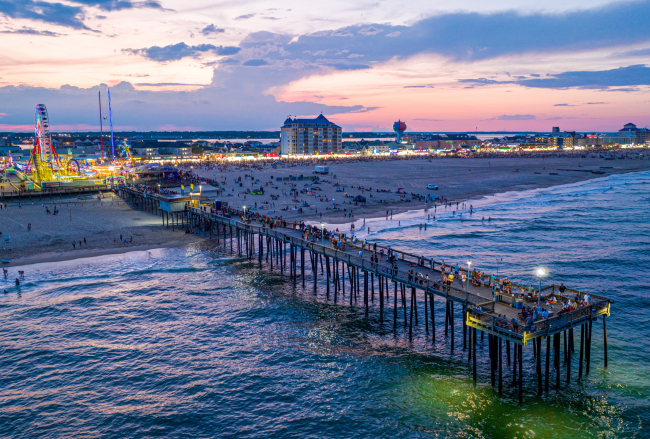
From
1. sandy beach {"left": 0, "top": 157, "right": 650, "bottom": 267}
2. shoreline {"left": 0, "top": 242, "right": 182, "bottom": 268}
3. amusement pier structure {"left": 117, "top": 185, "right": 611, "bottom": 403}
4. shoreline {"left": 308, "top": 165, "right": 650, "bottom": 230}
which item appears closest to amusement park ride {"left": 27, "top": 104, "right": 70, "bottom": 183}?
sandy beach {"left": 0, "top": 157, "right": 650, "bottom": 267}

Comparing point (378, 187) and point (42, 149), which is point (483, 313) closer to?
point (378, 187)

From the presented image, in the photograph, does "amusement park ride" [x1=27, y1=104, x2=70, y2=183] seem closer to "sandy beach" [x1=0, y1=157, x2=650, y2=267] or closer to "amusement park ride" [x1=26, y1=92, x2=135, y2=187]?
"amusement park ride" [x1=26, y1=92, x2=135, y2=187]

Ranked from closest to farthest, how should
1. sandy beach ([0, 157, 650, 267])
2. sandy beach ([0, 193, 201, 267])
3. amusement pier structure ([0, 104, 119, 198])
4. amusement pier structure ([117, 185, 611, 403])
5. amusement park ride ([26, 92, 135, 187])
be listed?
amusement pier structure ([117, 185, 611, 403]) → sandy beach ([0, 193, 201, 267]) → sandy beach ([0, 157, 650, 267]) → amusement pier structure ([0, 104, 119, 198]) → amusement park ride ([26, 92, 135, 187])

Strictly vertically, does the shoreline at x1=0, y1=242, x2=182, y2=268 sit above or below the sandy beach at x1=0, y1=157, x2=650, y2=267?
below

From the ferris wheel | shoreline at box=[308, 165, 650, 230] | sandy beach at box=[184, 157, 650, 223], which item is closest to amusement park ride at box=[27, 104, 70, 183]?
the ferris wheel

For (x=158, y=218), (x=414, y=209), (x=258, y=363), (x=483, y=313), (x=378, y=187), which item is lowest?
(x=258, y=363)

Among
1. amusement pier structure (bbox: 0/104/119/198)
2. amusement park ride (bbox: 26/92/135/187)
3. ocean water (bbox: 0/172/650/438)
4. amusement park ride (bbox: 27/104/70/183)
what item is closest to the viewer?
ocean water (bbox: 0/172/650/438)

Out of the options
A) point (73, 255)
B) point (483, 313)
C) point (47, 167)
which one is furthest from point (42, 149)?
point (483, 313)

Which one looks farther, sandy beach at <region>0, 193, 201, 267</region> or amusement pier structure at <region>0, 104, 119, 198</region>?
amusement pier structure at <region>0, 104, 119, 198</region>

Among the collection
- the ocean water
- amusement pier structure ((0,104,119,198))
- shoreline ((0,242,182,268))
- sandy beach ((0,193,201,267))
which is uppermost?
amusement pier structure ((0,104,119,198))
